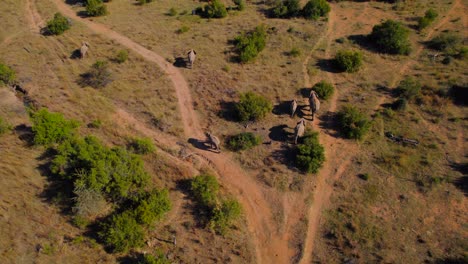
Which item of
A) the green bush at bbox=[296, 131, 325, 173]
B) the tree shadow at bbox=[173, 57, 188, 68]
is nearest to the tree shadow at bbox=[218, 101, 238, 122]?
the green bush at bbox=[296, 131, 325, 173]

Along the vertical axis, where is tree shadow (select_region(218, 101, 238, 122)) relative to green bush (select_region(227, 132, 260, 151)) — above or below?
above

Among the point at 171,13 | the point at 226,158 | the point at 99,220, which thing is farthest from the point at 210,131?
the point at 171,13

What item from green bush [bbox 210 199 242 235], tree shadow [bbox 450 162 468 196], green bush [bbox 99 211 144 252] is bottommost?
green bush [bbox 99 211 144 252]

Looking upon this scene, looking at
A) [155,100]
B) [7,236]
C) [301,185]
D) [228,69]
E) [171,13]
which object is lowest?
[7,236]

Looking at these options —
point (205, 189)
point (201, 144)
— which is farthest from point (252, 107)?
point (205, 189)

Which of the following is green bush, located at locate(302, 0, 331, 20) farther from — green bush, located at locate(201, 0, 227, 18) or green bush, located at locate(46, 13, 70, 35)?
green bush, located at locate(46, 13, 70, 35)

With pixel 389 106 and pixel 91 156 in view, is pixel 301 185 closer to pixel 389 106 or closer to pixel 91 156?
pixel 389 106

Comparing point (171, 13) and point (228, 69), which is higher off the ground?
A: point (171, 13)
